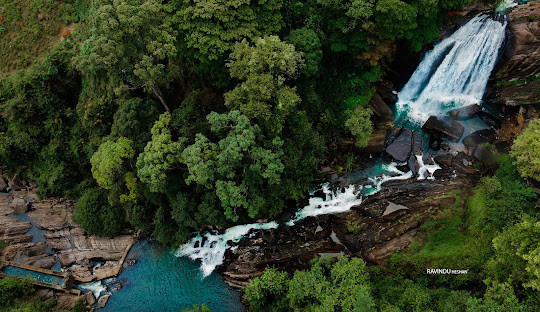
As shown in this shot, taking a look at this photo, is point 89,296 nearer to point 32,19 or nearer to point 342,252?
point 342,252

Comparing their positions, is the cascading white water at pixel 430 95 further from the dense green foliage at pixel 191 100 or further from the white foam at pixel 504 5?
the white foam at pixel 504 5

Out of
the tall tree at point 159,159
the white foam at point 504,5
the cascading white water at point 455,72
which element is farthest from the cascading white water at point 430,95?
the tall tree at point 159,159

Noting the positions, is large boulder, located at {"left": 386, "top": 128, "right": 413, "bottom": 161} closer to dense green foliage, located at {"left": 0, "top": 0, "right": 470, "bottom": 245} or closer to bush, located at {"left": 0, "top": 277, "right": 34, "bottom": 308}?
dense green foliage, located at {"left": 0, "top": 0, "right": 470, "bottom": 245}

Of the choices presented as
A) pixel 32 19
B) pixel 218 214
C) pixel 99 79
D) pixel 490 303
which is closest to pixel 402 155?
pixel 490 303

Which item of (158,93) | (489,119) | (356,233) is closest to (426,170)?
(489,119)

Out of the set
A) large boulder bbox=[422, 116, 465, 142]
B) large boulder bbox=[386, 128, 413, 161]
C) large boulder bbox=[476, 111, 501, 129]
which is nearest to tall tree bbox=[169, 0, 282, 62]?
large boulder bbox=[386, 128, 413, 161]

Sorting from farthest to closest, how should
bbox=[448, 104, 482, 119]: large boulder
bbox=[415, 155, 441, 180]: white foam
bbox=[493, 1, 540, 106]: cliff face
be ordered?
bbox=[448, 104, 482, 119]: large boulder
bbox=[415, 155, 441, 180]: white foam
bbox=[493, 1, 540, 106]: cliff face

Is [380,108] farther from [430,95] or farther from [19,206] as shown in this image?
[19,206]
